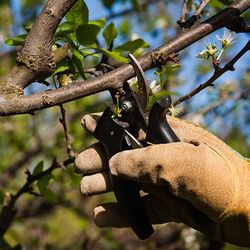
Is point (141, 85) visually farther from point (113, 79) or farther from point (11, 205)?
point (11, 205)

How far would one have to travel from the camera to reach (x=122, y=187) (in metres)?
1.42

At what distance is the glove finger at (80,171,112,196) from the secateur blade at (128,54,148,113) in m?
0.24

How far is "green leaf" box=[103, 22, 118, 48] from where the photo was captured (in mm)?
1614

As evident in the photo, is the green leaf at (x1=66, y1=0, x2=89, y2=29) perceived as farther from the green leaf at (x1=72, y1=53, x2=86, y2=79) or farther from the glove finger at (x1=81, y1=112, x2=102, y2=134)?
the glove finger at (x1=81, y1=112, x2=102, y2=134)

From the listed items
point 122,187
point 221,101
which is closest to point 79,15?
point 122,187

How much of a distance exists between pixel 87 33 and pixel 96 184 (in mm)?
422

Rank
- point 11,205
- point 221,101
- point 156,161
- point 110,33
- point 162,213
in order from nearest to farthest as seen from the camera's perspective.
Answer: point 156,161 < point 162,213 < point 110,33 < point 11,205 < point 221,101

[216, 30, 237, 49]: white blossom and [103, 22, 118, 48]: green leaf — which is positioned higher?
[216, 30, 237, 49]: white blossom

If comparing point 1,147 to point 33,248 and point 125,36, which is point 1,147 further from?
point 125,36

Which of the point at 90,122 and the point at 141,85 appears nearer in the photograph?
the point at 141,85

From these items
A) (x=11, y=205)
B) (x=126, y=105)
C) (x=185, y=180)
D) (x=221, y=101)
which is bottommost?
(x=221, y=101)

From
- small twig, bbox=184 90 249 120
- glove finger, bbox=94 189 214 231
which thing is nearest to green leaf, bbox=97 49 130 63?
glove finger, bbox=94 189 214 231

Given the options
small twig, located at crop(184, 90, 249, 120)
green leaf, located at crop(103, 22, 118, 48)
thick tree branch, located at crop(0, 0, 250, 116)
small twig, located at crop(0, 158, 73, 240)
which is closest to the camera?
thick tree branch, located at crop(0, 0, 250, 116)

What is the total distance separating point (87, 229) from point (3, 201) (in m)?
1.70
